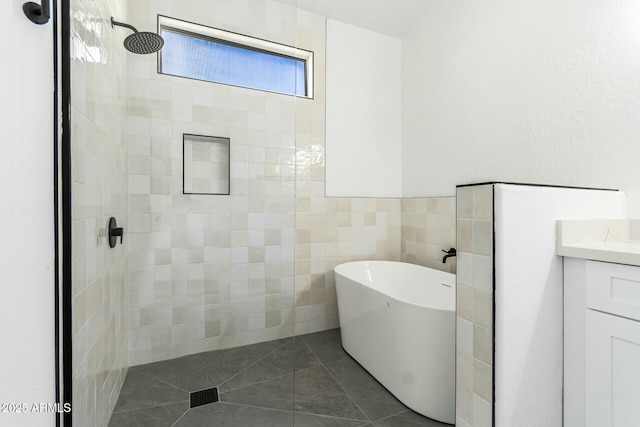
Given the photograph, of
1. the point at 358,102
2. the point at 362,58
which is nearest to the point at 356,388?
the point at 358,102

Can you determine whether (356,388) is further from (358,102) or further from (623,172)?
(358,102)

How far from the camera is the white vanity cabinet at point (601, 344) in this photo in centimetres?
86

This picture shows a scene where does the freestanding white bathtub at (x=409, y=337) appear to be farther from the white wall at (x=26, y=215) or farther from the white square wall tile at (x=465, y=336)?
the white wall at (x=26, y=215)

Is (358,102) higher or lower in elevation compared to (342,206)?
higher

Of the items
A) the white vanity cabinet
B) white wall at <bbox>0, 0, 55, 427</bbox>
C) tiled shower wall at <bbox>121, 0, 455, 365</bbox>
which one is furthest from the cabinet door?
white wall at <bbox>0, 0, 55, 427</bbox>

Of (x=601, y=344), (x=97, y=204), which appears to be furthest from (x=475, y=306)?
(x=97, y=204)

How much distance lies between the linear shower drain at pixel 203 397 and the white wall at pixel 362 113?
174 cm

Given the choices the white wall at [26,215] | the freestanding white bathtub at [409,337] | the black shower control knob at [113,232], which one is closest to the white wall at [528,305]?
the freestanding white bathtub at [409,337]

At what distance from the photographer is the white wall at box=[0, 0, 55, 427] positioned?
0.64m

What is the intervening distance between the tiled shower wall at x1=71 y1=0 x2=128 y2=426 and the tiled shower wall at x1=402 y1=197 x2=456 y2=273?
218 centimetres

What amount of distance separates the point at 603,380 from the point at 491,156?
1.45 m

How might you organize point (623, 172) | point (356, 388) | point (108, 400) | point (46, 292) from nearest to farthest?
1. point (46, 292)
2. point (108, 400)
3. point (623, 172)
4. point (356, 388)

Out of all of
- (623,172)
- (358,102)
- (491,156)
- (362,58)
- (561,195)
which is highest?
(362,58)

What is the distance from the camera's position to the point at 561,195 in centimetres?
106
